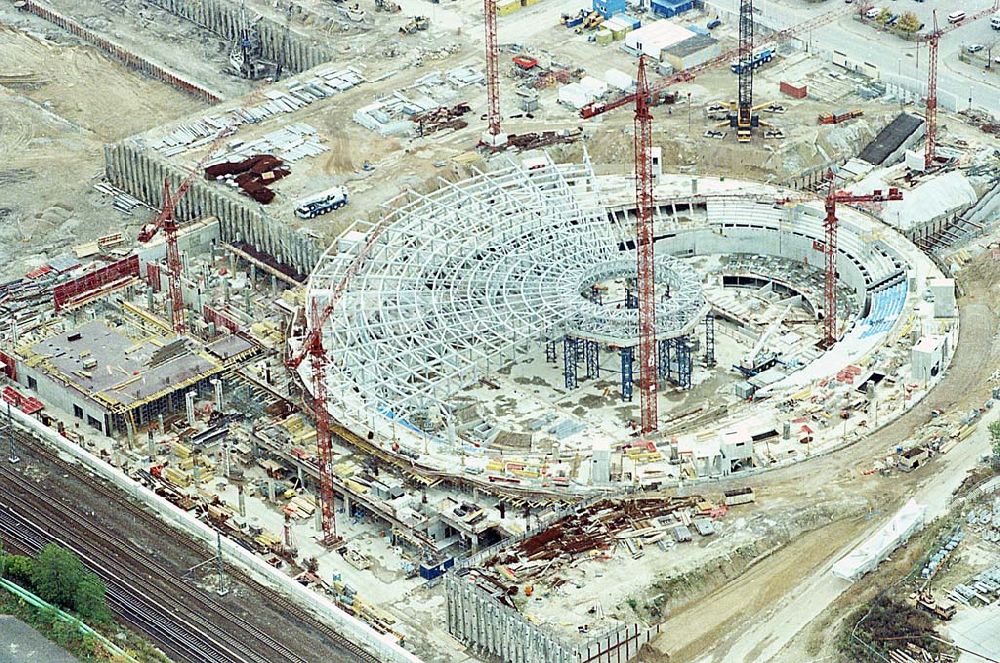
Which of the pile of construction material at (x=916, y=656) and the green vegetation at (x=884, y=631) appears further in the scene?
the green vegetation at (x=884, y=631)

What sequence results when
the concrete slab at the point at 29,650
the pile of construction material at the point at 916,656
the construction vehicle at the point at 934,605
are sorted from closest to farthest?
the pile of construction material at the point at 916,656
the concrete slab at the point at 29,650
the construction vehicle at the point at 934,605

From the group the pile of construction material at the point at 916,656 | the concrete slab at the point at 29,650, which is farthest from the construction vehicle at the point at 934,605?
the concrete slab at the point at 29,650

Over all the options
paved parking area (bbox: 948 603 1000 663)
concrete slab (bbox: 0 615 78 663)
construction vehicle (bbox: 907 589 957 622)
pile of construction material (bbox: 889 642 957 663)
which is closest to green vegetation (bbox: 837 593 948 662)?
pile of construction material (bbox: 889 642 957 663)

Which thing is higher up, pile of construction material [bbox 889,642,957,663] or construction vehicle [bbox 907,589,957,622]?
construction vehicle [bbox 907,589,957,622]

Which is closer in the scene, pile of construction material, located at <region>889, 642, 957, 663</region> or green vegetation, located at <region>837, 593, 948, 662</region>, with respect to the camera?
pile of construction material, located at <region>889, 642, 957, 663</region>

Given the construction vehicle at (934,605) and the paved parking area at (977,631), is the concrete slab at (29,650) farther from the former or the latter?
the paved parking area at (977,631)

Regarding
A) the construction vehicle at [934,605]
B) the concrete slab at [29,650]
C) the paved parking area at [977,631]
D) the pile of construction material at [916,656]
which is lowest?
the concrete slab at [29,650]

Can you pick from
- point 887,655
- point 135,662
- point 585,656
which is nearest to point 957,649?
point 887,655

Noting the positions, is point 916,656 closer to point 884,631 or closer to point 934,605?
point 884,631

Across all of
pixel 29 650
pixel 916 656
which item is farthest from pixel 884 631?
pixel 29 650

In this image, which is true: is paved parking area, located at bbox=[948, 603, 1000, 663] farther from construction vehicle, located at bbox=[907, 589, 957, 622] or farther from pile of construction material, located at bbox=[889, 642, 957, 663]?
pile of construction material, located at bbox=[889, 642, 957, 663]

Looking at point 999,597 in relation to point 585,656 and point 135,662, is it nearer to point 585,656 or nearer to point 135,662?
point 585,656
